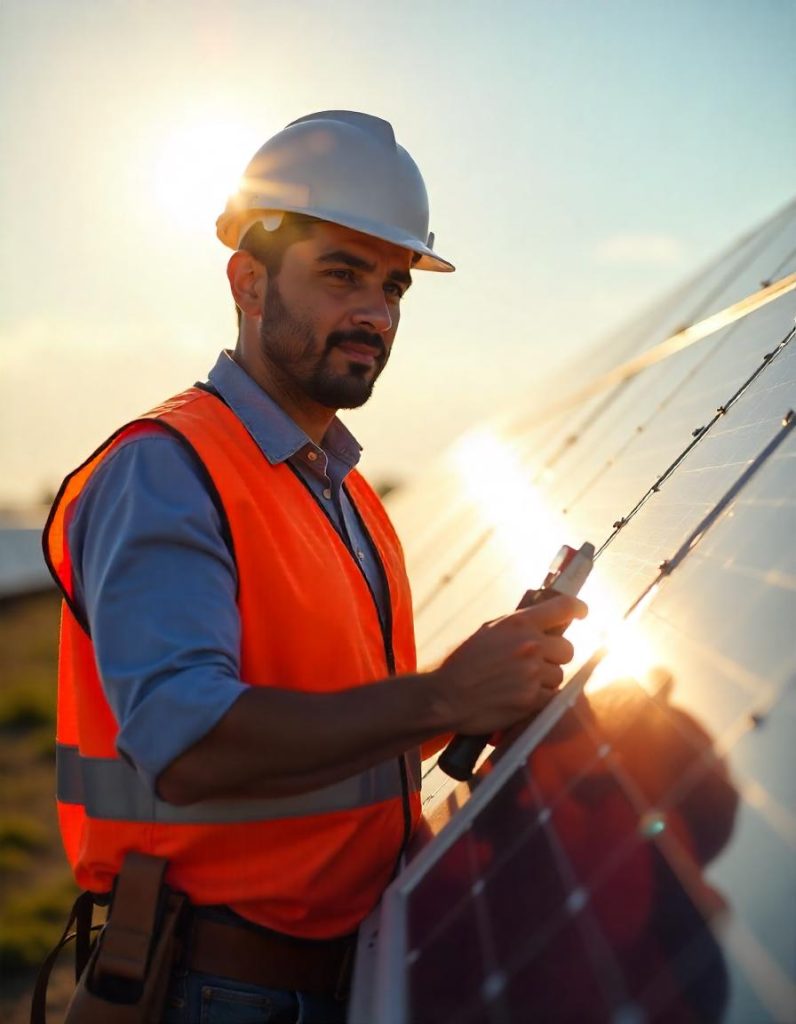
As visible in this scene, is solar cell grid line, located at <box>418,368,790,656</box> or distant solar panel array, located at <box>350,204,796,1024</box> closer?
distant solar panel array, located at <box>350,204,796,1024</box>

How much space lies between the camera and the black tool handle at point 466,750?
196cm

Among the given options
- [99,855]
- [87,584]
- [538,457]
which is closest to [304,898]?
[99,855]

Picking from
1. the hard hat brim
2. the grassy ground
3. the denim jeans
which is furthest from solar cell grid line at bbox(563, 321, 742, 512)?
the grassy ground

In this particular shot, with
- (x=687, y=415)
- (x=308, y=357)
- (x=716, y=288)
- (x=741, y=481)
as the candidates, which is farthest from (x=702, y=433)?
(x=716, y=288)

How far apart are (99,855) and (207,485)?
722 millimetres

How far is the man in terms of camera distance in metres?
1.72

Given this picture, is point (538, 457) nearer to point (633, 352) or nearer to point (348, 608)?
point (633, 352)

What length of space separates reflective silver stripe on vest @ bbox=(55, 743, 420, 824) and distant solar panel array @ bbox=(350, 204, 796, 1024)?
148 mm

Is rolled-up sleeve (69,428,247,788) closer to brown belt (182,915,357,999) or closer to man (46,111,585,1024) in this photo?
man (46,111,585,1024)

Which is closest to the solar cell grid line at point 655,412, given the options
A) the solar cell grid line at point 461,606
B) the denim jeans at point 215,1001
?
the solar cell grid line at point 461,606

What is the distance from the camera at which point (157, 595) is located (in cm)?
173

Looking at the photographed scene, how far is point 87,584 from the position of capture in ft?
6.07

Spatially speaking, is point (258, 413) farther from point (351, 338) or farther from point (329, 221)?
point (329, 221)

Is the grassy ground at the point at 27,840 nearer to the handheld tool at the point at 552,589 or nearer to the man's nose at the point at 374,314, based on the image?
the handheld tool at the point at 552,589
